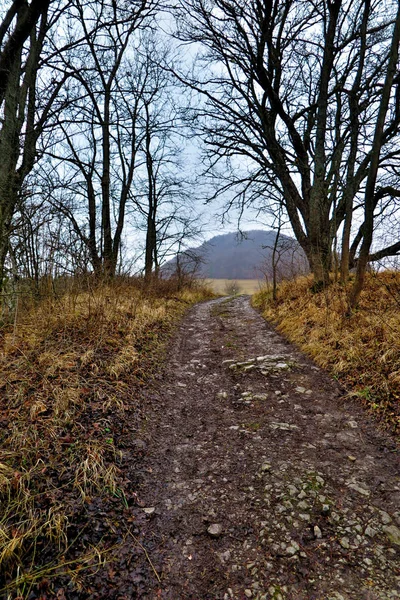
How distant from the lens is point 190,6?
7000 millimetres

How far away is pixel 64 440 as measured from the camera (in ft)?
7.62

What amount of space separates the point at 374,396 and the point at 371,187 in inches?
133

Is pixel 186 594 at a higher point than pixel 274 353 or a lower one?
lower

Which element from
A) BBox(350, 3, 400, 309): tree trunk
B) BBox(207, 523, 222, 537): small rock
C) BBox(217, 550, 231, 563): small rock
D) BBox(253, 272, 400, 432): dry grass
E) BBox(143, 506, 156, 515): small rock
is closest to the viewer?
BBox(217, 550, 231, 563): small rock

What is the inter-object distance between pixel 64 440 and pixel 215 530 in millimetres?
1415

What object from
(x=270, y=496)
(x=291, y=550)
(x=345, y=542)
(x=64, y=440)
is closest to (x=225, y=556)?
(x=291, y=550)

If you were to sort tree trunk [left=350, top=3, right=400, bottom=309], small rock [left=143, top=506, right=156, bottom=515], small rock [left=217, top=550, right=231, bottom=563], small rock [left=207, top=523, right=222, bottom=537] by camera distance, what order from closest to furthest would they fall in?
small rock [left=217, top=550, right=231, bottom=563]
small rock [left=207, top=523, right=222, bottom=537]
small rock [left=143, top=506, right=156, bottom=515]
tree trunk [left=350, top=3, right=400, bottom=309]

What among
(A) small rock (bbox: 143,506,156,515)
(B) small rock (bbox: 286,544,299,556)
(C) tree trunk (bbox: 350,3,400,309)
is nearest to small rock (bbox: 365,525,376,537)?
(B) small rock (bbox: 286,544,299,556)

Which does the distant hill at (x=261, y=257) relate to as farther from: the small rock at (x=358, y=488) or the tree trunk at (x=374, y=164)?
the small rock at (x=358, y=488)

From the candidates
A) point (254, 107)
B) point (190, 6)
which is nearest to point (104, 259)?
point (254, 107)

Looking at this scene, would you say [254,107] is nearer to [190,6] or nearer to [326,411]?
[190,6]

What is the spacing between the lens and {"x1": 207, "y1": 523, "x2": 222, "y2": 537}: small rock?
1.74 metres

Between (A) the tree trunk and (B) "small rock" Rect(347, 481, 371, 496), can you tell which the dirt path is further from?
(A) the tree trunk

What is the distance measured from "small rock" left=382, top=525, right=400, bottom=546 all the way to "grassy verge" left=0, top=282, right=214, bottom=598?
5.47 ft
